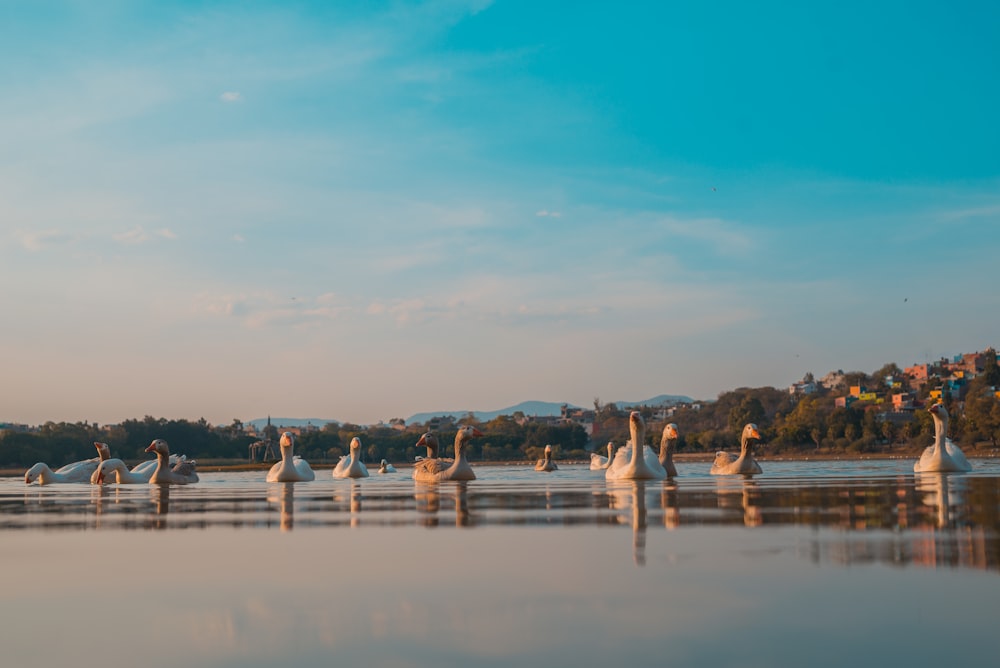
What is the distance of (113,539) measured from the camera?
13.6 meters

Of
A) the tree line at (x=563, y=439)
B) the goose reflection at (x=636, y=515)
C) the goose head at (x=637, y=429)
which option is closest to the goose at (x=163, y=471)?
the goose head at (x=637, y=429)

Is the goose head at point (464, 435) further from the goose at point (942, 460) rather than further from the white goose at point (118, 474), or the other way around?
the goose at point (942, 460)

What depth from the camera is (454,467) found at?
35906mm

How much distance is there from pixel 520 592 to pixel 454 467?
27.9 meters

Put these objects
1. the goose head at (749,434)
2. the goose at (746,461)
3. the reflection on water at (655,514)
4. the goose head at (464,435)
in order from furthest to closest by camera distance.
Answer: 1. the goose at (746,461)
2. the goose head at (749,434)
3. the goose head at (464,435)
4. the reflection on water at (655,514)

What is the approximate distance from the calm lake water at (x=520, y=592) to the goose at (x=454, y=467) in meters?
20.5

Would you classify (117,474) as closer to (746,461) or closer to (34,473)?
→ (34,473)

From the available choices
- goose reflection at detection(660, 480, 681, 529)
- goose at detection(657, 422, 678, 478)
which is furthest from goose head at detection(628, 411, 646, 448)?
goose reflection at detection(660, 480, 681, 529)

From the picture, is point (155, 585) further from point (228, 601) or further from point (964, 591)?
point (964, 591)

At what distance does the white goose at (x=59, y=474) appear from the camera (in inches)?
1813

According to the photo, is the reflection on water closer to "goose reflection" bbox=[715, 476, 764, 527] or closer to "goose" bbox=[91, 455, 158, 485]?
"goose reflection" bbox=[715, 476, 764, 527]

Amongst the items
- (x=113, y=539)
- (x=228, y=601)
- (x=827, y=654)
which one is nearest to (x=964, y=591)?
(x=827, y=654)

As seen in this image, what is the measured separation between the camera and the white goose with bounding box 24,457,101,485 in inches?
1813

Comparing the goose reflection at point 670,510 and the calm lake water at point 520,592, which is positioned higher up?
the calm lake water at point 520,592
